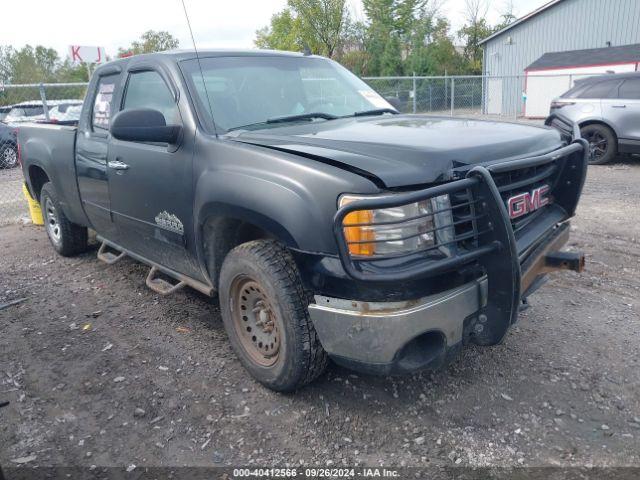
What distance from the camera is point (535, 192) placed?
293 cm

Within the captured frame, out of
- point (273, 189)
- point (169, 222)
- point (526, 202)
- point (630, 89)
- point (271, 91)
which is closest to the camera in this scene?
point (273, 189)

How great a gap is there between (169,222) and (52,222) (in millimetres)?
3116

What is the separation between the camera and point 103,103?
4.39m

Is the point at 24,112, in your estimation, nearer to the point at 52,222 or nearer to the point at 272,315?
the point at 52,222

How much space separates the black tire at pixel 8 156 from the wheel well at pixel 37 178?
30.6 feet

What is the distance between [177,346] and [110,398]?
2.15 ft

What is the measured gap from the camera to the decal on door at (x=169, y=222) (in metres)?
3.43

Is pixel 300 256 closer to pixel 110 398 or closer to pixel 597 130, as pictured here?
pixel 110 398

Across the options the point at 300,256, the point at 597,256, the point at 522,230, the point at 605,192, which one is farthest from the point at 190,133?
the point at 605,192

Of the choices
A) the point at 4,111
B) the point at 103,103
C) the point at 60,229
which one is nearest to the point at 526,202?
the point at 103,103

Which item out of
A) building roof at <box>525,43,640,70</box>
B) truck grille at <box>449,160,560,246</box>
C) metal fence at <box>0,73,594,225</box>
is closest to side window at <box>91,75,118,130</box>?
truck grille at <box>449,160,560,246</box>

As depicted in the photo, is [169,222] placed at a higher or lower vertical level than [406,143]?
lower

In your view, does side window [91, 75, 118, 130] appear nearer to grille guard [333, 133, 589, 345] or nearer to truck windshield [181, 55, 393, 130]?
truck windshield [181, 55, 393, 130]

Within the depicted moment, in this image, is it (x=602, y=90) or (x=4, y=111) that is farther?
(x=4, y=111)
